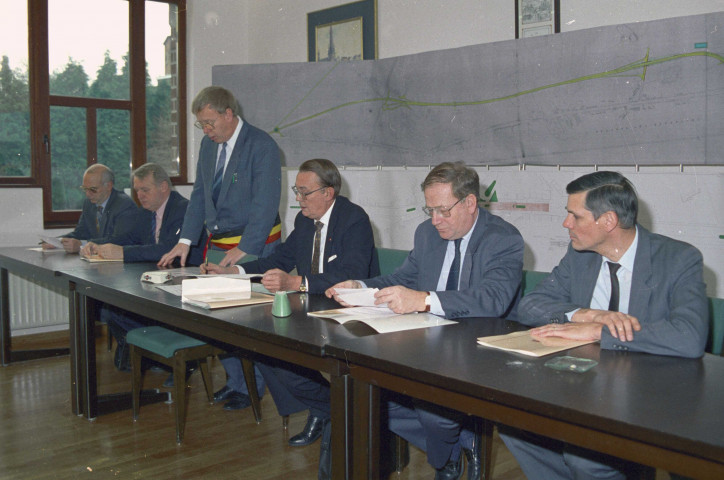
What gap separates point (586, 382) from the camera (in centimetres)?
154

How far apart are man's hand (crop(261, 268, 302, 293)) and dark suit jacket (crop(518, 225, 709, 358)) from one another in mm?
962

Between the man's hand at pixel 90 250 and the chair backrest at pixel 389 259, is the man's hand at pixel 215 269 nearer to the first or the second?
the chair backrest at pixel 389 259

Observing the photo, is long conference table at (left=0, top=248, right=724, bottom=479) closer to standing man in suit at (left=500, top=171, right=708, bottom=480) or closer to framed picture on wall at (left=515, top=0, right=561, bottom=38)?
standing man in suit at (left=500, top=171, right=708, bottom=480)

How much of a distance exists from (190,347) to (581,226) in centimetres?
183

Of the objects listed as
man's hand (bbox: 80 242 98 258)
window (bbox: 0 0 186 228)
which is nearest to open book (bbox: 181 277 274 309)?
man's hand (bbox: 80 242 98 258)

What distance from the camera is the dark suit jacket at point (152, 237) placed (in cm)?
388

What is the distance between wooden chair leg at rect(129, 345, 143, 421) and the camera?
3.40 meters

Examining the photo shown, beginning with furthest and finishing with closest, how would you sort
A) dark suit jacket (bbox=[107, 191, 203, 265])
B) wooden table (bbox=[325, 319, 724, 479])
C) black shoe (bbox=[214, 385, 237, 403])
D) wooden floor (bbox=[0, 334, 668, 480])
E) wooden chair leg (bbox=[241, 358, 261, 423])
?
dark suit jacket (bbox=[107, 191, 203, 265])
black shoe (bbox=[214, 385, 237, 403])
wooden chair leg (bbox=[241, 358, 261, 423])
wooden floor (bbox=[0, 334, 668, 480])
wooden table (bbox=[325, 319, 724, 479])

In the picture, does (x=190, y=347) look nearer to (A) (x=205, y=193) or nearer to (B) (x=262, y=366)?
(B) (x=262, y=366)

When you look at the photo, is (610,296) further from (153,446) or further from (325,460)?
(153,446)

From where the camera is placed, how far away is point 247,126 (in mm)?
3582

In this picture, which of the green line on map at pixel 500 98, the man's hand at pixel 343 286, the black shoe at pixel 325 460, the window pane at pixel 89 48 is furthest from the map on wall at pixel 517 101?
the black shoe at pixel 325 460

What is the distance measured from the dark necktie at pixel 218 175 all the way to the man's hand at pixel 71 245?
3.88 ft

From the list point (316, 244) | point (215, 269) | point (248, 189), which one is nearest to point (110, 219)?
point (248, 189)
